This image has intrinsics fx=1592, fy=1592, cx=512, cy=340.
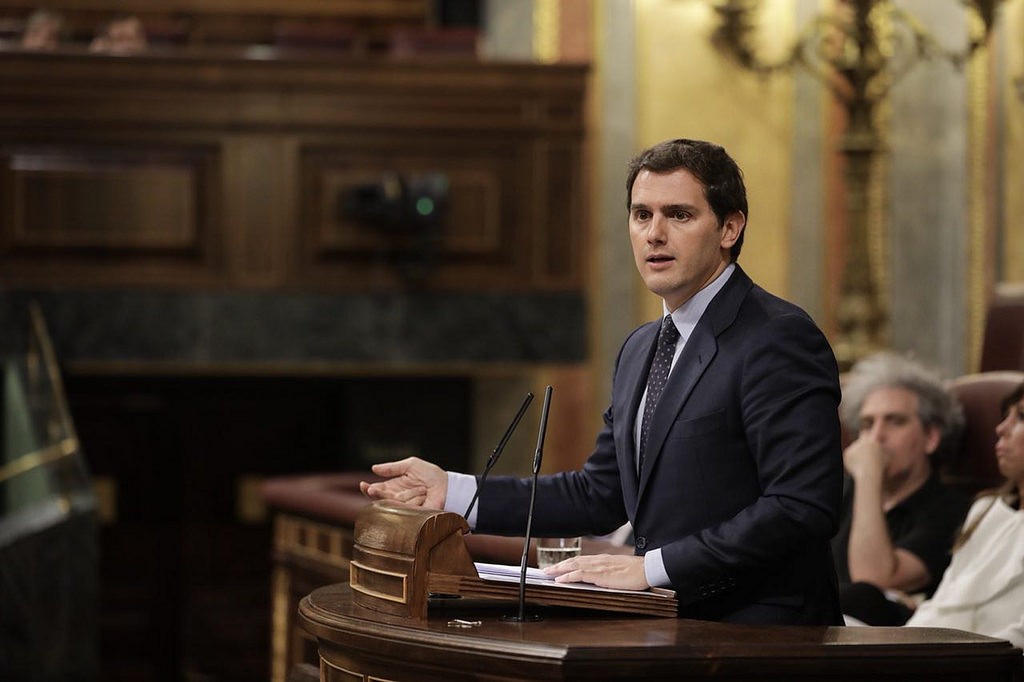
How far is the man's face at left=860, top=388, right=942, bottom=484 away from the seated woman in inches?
17.9

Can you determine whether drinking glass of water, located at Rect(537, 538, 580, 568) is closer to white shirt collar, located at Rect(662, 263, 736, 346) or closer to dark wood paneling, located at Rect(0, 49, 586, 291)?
white shirt collar, located at Rect(662, 263, 736, 346)

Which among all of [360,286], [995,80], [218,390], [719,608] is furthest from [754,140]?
[719,608]

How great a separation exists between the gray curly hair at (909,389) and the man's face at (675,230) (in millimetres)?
1765

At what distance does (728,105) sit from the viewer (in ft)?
24.5

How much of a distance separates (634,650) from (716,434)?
1.37ft

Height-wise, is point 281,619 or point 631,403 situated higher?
point 631,403

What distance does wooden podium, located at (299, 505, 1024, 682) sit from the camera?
1.92 metres

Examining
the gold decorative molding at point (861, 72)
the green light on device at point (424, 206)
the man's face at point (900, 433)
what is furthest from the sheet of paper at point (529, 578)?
the gold decorative molding at point (861, 72)

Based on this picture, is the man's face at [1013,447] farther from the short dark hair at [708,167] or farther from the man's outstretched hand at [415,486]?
the man's outstretched hand at [415,486]

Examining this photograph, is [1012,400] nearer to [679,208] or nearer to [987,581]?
[987,581]

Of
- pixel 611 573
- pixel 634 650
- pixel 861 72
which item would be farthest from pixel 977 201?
pixel 634 650

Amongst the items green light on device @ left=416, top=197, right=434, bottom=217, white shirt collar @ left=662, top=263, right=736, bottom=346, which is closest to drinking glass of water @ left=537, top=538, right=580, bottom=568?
white shirt collar @ left=662, top=263, right=736, bottom=346

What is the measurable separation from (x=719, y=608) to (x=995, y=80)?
5.28m

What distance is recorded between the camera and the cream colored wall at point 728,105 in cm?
741
